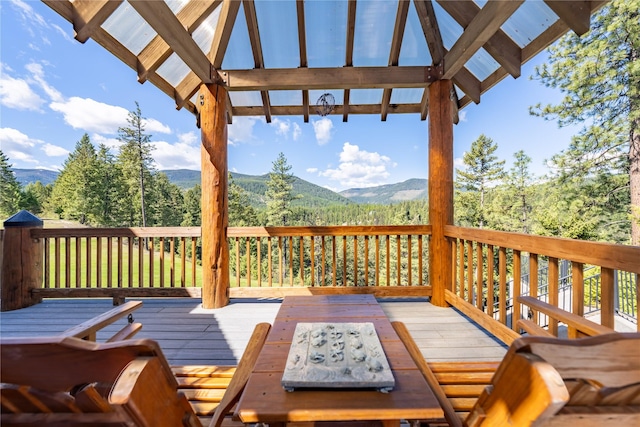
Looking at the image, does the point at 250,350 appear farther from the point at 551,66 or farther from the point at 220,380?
the point at 551,66

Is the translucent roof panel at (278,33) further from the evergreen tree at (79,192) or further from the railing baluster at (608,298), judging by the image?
the evergreen tree at (79,192)

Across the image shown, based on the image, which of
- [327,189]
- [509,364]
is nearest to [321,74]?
[509,364]

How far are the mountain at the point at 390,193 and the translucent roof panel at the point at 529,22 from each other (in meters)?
19.3

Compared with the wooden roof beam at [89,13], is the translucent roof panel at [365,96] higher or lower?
higher

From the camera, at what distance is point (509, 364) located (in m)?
0.75

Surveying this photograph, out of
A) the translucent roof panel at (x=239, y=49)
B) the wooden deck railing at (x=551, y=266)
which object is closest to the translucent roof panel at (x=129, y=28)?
the translucent roof panel at (x=239, y=49)

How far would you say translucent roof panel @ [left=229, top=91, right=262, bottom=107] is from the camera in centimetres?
466

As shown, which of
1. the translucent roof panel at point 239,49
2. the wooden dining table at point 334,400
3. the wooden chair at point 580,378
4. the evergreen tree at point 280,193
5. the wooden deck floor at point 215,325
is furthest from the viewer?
the evergreen tree at point 280,193

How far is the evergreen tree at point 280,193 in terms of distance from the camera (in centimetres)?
2612

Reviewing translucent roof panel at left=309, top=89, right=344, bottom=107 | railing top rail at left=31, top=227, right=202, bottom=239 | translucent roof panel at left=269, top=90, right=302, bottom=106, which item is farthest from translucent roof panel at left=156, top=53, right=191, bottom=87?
railing top rail at left=31, top=227, right=202, bottom=239

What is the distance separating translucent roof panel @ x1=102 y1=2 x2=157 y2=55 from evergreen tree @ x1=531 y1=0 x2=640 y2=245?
13785 millimetres

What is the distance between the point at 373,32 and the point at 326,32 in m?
0.64

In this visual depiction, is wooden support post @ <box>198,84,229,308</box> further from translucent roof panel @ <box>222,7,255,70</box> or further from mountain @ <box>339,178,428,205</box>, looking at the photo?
mountain @ <box>339,178,428,205</box>

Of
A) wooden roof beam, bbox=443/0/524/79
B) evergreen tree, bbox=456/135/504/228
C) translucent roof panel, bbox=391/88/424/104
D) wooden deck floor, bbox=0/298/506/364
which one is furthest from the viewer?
evergreen tree, bbox=456/135/504/228
